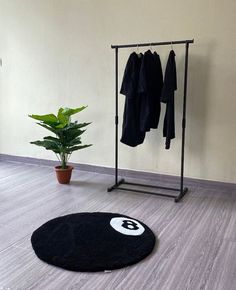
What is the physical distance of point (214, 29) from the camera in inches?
122

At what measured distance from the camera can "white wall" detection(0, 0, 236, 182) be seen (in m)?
3.14

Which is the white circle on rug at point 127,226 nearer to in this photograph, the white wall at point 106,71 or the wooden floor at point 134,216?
the wooden floor at point 134,216

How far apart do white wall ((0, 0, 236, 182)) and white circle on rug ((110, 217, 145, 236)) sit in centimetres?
115

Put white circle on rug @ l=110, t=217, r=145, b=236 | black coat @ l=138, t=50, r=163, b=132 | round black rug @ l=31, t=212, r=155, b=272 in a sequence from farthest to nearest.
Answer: black coat @ l=138, t=50, r=163, b=132, white circle on rug @ l=110, t=217, r=145, b=236, round black rug @ l=31, t=212, r=155, b=272

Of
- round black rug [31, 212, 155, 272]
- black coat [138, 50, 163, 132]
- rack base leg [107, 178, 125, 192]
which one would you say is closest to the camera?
round black rug [31, 212, 155, 272]

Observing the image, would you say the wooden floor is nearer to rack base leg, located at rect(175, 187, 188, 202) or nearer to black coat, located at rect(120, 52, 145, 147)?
rack base leg, located at rect(175, 187, 188, 202)

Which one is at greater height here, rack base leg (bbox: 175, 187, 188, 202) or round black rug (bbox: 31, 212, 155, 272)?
rack base leg (bbox: 175, 187, 188, 202)

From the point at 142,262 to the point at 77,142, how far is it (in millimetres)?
1738

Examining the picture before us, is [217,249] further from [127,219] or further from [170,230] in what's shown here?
[127,219]

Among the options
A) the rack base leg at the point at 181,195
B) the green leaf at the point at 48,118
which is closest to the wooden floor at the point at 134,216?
the rack base leg at the point at 181,195

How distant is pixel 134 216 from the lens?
264 cm

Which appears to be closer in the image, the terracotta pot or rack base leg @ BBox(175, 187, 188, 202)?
rack base leg @ BBox(175, 187, 188, 202)

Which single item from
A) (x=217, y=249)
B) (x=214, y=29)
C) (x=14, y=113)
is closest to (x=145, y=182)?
(x=217, y=249)

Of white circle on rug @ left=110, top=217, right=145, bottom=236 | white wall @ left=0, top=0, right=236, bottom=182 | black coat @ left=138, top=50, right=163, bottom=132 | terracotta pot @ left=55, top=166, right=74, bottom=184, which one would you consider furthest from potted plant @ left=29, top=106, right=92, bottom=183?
white circle on rug @ left=110, top=217, right=145, bottom=236
